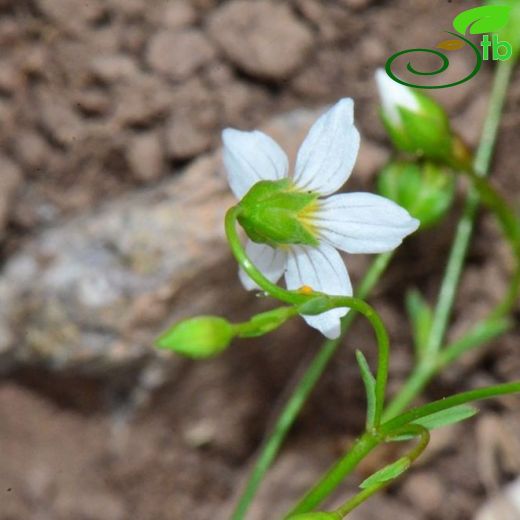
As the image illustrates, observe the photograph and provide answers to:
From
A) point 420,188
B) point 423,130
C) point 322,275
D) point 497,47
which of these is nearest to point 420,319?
point 420,188

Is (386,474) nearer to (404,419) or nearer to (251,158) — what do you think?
(404,419)

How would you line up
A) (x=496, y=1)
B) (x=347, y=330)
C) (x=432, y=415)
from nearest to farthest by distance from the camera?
(x=432, y=415), (x=496, y=1), (x=347, y=330)

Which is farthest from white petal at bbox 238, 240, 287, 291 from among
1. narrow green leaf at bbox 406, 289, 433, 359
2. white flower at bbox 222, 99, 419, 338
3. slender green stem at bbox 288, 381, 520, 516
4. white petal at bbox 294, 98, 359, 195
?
narrow green leaf at bbox 406, 289, 433, 359

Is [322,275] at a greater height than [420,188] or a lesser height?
greater

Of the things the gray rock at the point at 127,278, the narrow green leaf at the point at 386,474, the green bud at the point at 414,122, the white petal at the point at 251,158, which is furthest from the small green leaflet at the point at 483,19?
the narrow green leaf at the point at 386,474

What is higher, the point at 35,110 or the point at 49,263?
the point at 35,110

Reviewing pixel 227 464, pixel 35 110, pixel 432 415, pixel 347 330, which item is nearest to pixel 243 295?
pixel 347 330

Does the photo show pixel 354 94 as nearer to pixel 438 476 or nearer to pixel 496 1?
pixel 496 1
